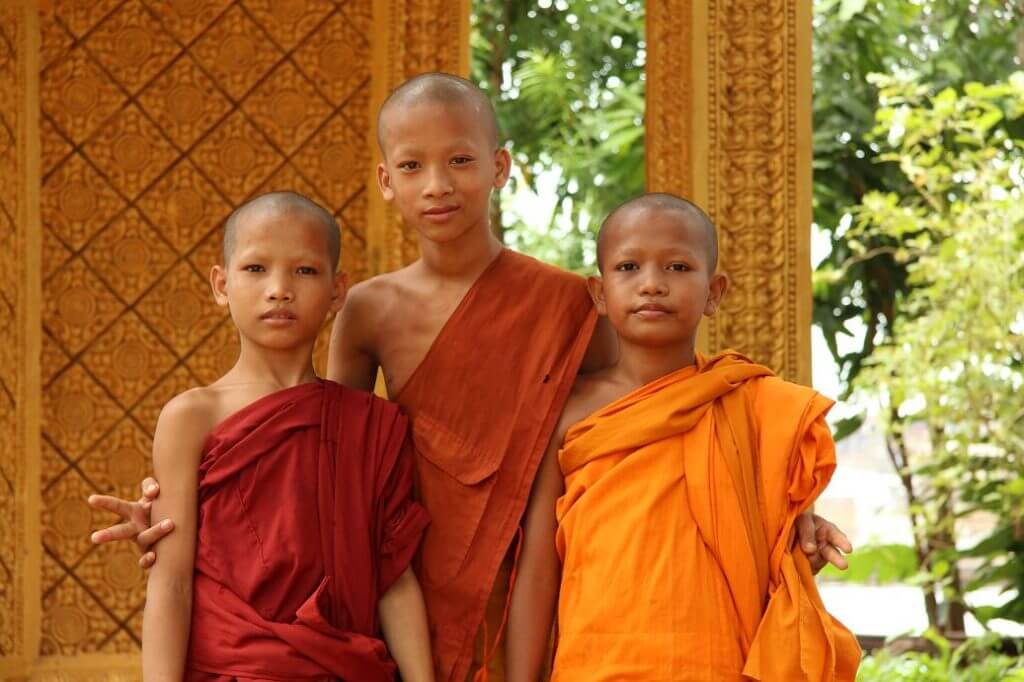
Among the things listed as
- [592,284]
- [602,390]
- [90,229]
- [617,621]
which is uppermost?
[90,229]

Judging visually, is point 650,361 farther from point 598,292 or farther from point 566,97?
point 566,97

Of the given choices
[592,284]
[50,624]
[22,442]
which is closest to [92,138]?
[22,442]

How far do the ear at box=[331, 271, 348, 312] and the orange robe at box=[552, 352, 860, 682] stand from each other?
55cm

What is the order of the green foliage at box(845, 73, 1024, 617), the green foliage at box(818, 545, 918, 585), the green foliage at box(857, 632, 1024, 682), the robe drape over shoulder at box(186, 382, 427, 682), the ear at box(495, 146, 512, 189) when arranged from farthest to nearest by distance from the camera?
1. the green foliage at box(818, 545, 918, 585)
2. the green foliage at box(845, 73, 1024, 617)
3. the green foliage at box(857, 632, 1024, 682)
4. the ear at box(495, 146, 512, 189)
5. the robe drape over shoulder at box(186, 382, 427, 682)

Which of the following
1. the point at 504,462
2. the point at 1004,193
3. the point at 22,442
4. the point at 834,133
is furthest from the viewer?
the point at 834,133

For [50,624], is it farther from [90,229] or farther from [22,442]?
[90,229]

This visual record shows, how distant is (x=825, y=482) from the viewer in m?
2.54

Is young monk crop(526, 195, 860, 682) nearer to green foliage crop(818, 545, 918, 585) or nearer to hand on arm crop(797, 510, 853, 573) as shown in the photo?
hand on arm crop(797, 510, 853, 573)

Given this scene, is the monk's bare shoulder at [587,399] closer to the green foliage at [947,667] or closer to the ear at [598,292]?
the ear at [598,292]

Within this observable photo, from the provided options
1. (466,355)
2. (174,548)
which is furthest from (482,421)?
(174,548)

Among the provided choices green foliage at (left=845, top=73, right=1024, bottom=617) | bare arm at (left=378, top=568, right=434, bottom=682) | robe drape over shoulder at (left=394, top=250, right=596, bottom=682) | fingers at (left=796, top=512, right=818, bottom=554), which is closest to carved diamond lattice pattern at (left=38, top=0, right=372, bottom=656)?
robe drape over shoulder at (left=394, top=250, right=596, bottom=682)

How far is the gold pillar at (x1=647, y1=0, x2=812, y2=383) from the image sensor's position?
15.1ft

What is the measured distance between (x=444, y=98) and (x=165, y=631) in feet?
3.80

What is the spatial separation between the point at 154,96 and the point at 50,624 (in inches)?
79.9
